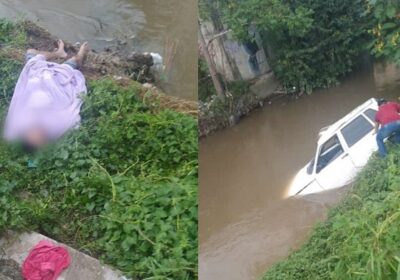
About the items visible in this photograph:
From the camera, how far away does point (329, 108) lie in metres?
4.54

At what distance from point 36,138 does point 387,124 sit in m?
1.85

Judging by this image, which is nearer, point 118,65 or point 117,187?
point 117,187

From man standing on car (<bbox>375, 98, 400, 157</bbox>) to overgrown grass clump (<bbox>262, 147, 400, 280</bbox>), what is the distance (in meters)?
0.07

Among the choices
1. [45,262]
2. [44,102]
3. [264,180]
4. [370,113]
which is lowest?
[264,180]

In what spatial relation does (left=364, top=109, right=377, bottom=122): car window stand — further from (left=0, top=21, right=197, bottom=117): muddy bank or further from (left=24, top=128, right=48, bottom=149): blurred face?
(left=24, top=128, right=48, bottom=149): blurred face

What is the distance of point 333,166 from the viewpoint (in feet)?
11.6

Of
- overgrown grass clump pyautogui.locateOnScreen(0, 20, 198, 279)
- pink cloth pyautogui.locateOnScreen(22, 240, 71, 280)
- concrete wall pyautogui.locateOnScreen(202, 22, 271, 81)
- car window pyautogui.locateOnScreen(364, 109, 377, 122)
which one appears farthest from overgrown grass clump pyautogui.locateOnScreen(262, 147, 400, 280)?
concrete wall pyautogui.locateOnScreen(202, 22, 271, 81)

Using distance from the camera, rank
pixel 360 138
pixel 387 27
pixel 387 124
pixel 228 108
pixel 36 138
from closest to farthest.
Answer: pixel 36 138 → pixel 387 124 → pixel 387 27 → pixel 360 138 → pixel 228 108

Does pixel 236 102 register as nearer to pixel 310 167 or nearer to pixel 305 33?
pixel 305 33

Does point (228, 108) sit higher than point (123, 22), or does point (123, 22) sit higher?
point (123, 22)

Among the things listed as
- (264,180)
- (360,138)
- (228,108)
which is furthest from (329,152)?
(228,108)

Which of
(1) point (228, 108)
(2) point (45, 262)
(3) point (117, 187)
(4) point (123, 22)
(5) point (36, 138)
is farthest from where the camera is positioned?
(1) point (228, 108)

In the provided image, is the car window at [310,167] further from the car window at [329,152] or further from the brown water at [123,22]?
the brown water at [123,22]

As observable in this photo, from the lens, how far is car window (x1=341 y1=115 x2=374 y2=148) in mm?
3551
